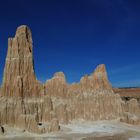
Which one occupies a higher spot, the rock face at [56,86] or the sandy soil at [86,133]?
the rock face at [56,86]

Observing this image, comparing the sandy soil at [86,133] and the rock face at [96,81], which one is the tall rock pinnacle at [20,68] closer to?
the sandy soil at [86,133]

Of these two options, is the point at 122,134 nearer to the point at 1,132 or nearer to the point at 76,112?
the point at 76,112

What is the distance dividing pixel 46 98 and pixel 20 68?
7802 millimetres

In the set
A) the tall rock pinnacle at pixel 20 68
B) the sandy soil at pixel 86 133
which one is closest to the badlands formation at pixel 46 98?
the tall rock pinnacle at pixel 20 68

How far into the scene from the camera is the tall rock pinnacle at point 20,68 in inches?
1977

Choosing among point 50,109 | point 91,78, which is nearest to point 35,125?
point 50,109

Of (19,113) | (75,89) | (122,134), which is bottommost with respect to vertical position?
(122,134)

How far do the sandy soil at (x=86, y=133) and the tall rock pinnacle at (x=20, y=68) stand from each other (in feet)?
25.3

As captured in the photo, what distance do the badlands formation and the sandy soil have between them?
1847mm

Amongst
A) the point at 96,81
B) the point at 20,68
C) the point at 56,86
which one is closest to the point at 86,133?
the point at 20,68

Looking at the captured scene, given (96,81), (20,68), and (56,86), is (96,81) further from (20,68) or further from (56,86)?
(20,68)

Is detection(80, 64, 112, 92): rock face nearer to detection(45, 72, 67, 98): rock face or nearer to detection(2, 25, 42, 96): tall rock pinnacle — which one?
detection(45, 72, 67, 98): rock face

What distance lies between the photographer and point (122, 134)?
156 ft

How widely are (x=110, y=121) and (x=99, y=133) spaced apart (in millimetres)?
12881
